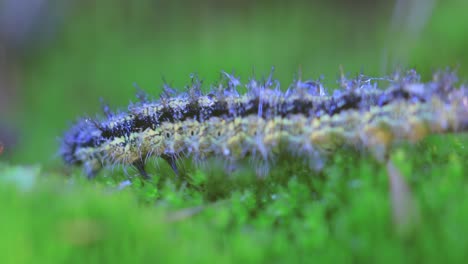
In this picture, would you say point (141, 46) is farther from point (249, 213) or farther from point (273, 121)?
point (249, 213)

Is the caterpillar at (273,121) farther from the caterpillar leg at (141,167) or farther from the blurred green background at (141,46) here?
the blurred green background at (141,46)

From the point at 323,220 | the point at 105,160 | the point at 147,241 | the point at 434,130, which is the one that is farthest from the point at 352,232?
the point at 105,160

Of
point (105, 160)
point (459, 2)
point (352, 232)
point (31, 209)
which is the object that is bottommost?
point (352, 232)

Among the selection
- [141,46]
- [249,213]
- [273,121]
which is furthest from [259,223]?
[141,46]

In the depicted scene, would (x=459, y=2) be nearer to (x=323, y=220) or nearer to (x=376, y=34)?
(x=376, y=34)

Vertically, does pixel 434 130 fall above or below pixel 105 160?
below

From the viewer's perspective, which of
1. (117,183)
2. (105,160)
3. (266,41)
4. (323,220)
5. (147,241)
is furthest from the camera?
(266,41)

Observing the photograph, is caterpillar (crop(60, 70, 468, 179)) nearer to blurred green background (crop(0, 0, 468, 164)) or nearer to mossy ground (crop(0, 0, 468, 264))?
mossy ground (crop(0, 0, 468, 264))

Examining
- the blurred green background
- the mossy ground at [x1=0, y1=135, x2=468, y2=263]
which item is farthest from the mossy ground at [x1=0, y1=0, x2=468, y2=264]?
the blurred green background
